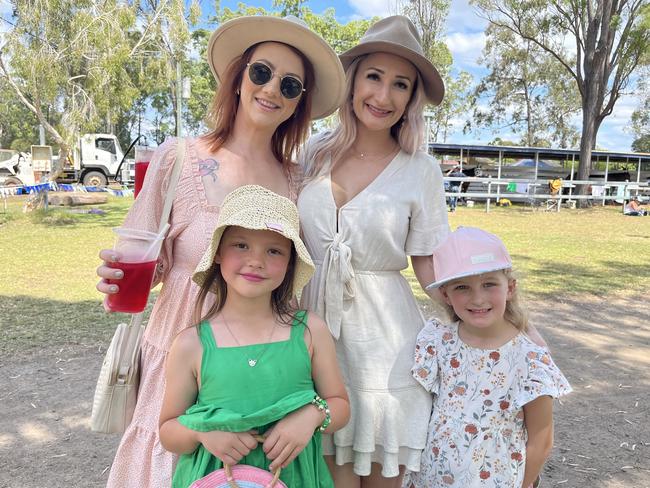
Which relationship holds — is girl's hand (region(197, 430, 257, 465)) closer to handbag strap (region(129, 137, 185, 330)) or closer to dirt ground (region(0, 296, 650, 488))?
handbag strap (region(129, 137, 185, 330))

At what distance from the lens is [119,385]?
1718 mm

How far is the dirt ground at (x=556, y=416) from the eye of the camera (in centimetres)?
289

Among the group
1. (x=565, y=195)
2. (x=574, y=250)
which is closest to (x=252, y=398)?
(x=574, y=250)

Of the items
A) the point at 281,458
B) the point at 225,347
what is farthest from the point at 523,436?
the point at 225,347

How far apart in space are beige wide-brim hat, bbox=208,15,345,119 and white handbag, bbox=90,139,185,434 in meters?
0.63

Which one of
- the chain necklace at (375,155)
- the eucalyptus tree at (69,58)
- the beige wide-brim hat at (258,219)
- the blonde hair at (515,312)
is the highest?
the eucalyptus tree at (69,58)

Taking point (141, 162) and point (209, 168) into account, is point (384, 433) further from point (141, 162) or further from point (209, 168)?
point (141, 162)

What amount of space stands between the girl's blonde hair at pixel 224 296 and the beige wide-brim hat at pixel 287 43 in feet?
2.34

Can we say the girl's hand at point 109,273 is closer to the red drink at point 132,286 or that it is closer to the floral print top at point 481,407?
the red drink at point 132,286

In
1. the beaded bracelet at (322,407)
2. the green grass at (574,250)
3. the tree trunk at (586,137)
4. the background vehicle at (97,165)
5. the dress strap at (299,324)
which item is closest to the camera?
the beaded bracelet at (322,407)

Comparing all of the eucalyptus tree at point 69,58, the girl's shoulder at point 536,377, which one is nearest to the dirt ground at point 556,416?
the girl's shoulder at point 536,377

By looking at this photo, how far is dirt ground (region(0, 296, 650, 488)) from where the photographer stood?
289 cm

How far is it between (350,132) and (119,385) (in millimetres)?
1241

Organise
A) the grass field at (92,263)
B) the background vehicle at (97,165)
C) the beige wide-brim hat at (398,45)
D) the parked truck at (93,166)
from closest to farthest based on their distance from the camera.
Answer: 1. the beige wide-brim hat at (398,45)
2. the grass field at (92,263)
3. the parked truck at (93,166)
4. the background vehicle at (97,165)
